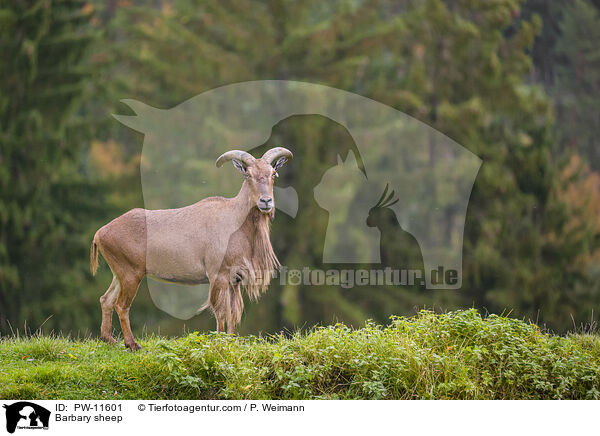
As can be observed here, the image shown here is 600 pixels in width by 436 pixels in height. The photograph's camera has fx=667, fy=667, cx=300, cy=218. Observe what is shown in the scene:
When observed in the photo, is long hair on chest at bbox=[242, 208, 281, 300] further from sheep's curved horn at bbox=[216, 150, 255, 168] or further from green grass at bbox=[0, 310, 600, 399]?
green grass at bbox=[0, 310, 600, 399]

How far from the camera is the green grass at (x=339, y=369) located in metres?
6.57

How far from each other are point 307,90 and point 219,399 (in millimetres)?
7116

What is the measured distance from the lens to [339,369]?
22.4 feet

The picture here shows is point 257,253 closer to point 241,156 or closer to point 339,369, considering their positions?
point 241,156

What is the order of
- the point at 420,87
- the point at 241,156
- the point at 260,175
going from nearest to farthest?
1. the point at 260,175
2. the point at 241,156
3. the point at 420,87

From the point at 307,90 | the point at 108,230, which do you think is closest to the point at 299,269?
the point at 307,90

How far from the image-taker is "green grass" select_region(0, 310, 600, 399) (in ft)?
21.6

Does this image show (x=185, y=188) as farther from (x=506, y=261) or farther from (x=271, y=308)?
(x=506, y=261)

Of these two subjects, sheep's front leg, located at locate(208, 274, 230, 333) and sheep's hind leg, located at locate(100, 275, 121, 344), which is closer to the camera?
sheep's front leg, located at locate(208, 274, 230, 333)
